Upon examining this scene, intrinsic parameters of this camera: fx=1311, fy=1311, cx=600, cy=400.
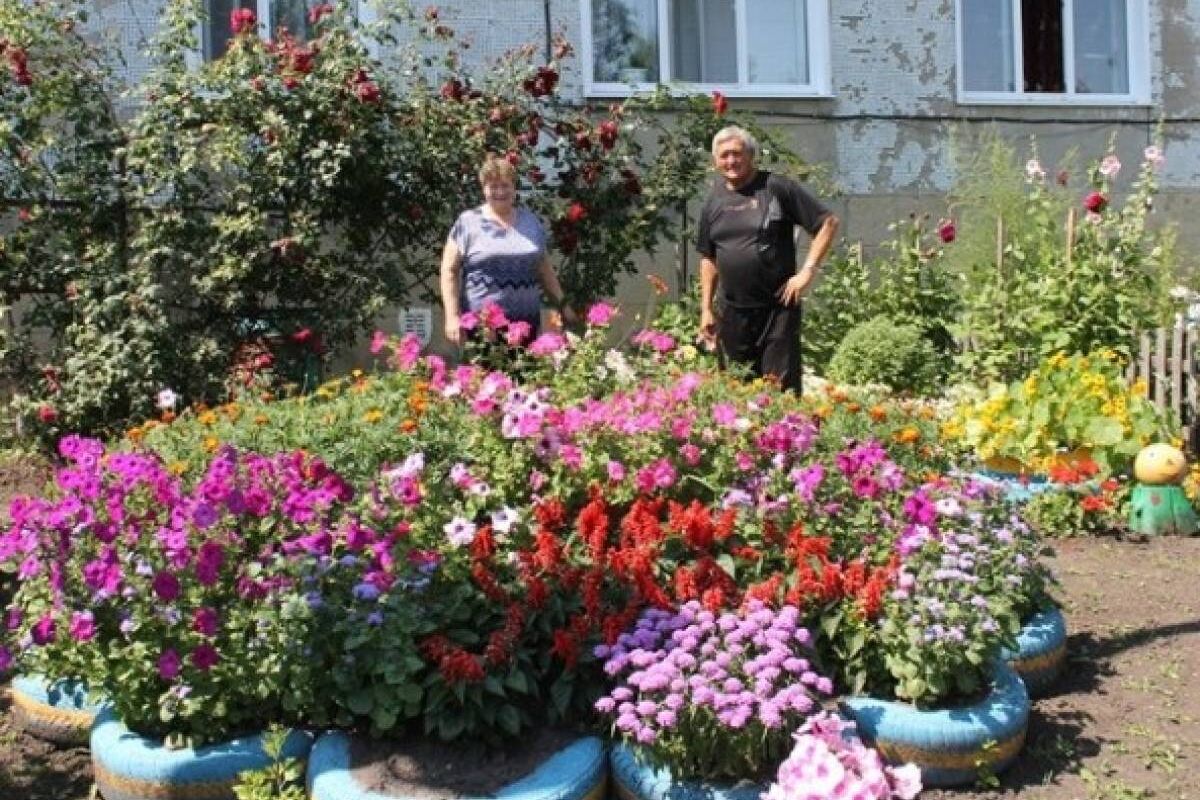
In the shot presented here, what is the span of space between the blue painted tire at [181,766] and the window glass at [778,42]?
7707 mm

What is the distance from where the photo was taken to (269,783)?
2.90 metres

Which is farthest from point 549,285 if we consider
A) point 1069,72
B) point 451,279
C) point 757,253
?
point 1069,72

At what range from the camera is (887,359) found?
7.96 metres

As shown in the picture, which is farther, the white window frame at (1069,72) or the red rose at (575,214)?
the white window frame at (1069,72)

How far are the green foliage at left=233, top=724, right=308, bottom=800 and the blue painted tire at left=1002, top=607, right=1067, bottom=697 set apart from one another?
71.6 inches

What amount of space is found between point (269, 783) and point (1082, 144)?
9.17 m

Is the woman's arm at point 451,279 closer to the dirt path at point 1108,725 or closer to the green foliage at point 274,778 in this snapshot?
the dirt path at point 1108,725

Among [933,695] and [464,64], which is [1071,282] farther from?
[933,695]

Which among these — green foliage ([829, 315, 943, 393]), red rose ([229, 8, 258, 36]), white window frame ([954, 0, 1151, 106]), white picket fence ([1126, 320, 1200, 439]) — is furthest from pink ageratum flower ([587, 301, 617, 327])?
white window frame ([954, 0, 1151, 106])

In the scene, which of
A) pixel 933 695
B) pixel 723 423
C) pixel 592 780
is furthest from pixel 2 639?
pixel 933 695

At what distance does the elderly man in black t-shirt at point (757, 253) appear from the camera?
5.26 m

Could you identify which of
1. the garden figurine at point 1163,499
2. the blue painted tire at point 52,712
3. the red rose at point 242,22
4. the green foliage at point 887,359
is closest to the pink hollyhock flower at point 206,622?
the blue painted tire at point 52,712

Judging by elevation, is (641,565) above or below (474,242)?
below

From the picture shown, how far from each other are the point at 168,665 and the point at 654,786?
3.61 feet
